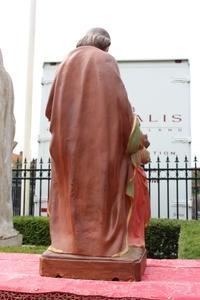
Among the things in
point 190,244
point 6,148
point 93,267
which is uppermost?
point 6,148

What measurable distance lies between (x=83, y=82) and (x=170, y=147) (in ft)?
20.8

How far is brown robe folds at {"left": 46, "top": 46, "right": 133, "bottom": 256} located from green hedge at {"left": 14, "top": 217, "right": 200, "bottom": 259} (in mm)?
2976

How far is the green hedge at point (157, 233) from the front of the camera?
7.03 meters

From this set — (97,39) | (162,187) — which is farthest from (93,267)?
(162,187)

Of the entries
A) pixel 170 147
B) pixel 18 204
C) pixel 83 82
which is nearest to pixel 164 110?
pixel 170 147

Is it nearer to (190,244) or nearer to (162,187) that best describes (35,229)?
(162,187)

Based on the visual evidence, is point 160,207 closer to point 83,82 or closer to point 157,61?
point 157,61

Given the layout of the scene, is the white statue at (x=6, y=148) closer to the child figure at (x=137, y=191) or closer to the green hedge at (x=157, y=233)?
the green hedge at (x=157, y=233)

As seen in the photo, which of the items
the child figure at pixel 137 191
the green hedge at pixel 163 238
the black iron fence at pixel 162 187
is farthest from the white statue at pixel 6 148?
the child figure at pixel 137 191

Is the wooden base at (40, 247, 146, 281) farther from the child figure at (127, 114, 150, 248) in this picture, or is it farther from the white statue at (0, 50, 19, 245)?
the white statue at (0, 50, 19, 245)

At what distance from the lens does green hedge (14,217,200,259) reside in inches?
277

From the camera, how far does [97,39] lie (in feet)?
11.3

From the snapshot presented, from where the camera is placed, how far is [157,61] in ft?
30.6

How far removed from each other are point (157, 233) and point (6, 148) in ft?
10.4
